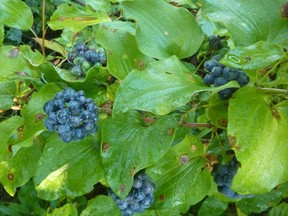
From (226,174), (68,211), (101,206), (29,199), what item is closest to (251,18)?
(226,174)

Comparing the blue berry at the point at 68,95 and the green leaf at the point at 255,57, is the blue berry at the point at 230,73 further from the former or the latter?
the blue berry at the point at 68,95

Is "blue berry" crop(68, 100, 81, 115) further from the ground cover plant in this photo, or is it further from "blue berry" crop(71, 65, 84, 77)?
"blue berry" crop(71, 65, 84, 77)

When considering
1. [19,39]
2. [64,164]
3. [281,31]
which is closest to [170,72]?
[281,31]

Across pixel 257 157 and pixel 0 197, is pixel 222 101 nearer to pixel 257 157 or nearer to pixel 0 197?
pixel 257 157

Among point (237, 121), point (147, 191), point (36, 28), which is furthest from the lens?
point (36, 28)

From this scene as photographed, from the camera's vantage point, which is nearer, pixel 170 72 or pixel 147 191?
pixel 170 72

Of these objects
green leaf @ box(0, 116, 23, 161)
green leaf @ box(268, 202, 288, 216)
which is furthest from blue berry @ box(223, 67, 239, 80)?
green leaf @ box(268, 202, 288, 216)
